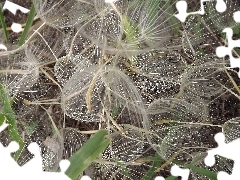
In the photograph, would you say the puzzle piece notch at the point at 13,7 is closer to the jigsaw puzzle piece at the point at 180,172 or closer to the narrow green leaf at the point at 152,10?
the narrow green leaf at the point at 152,10

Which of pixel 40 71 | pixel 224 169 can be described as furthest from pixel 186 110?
pixel 40 71

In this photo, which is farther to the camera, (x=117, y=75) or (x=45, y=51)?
(x=45, y=51)

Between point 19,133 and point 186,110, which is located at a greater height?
point 186,110

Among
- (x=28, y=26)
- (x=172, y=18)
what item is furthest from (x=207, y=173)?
(x=28, y=26)

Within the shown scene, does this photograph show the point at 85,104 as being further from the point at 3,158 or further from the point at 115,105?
the point at 3,158

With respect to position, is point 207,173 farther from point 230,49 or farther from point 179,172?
point 230,49

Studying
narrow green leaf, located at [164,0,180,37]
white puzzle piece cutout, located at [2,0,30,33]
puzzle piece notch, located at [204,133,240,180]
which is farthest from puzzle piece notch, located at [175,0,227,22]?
white puzzle piece cutout, located at [2,0,30,33]

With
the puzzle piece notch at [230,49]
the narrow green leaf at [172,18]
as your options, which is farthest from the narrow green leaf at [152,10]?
the puzzle piece notch at [230,49]
